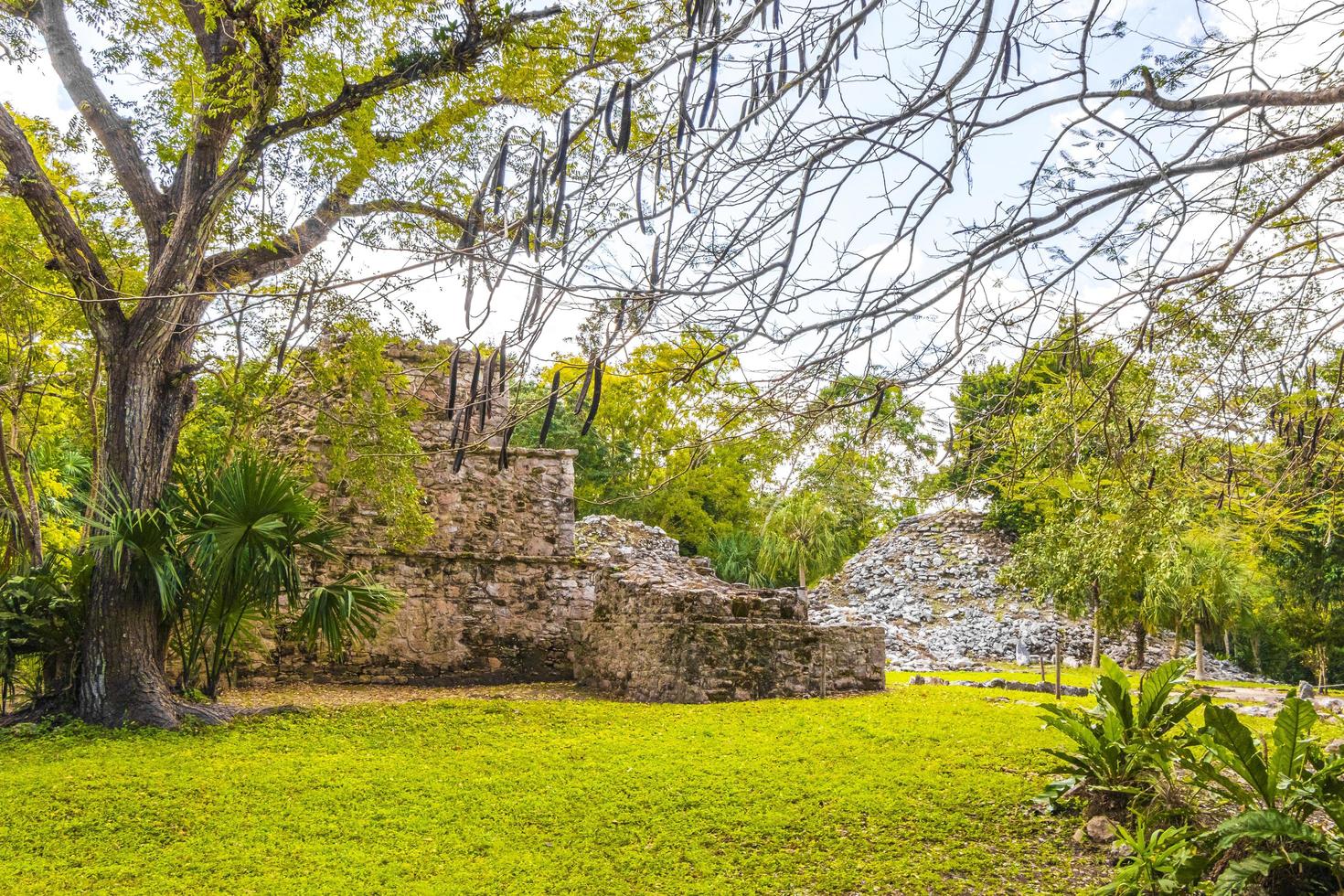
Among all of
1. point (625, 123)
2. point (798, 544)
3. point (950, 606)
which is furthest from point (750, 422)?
point (798, 544)

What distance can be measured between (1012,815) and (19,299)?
986cm

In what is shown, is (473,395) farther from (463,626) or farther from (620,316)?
(463,626)

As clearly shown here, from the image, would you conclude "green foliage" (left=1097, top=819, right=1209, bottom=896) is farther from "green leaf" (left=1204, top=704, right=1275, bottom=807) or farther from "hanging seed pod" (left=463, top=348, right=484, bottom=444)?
"hanging seed pod" (left=463, top=348, right=484, bottom=444)

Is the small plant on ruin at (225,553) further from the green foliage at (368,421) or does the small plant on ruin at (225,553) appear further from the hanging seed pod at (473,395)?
the hanging seed pod at (473,395)

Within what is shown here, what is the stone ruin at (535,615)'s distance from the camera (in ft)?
29.3

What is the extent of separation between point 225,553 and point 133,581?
74cm

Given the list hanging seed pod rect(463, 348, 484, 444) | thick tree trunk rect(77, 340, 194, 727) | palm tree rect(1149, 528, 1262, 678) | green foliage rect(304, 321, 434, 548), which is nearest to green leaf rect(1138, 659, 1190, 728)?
hanging seed pod rect(463, 348, 484, 444)

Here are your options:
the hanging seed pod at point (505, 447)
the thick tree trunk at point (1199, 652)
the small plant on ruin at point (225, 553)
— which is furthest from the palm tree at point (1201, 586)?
the hanging seed pod at point (505, 447)

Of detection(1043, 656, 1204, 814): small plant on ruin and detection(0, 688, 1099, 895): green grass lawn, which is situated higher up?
detection(1043, 656, 1204, 814): small plant on ruin

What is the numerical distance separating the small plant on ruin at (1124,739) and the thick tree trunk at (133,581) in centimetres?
662

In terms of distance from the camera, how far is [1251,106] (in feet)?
9.93

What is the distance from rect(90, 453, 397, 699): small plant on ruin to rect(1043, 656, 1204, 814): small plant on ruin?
602cm

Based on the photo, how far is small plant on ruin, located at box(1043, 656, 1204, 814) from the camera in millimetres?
4727

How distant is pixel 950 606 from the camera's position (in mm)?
21984
